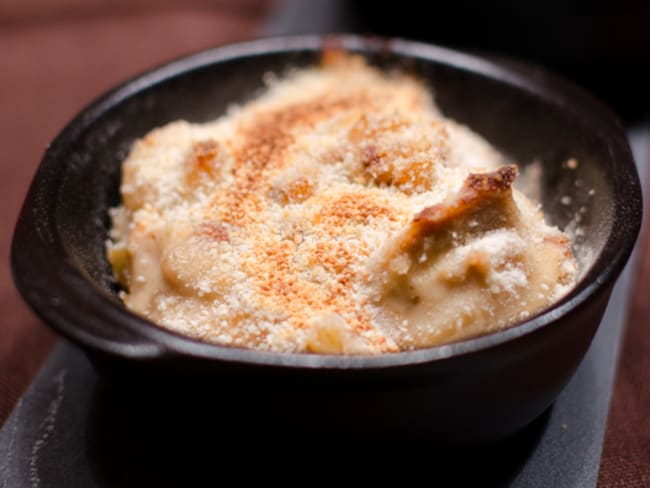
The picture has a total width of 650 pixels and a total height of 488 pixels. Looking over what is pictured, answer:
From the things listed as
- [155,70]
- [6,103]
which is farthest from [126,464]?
[6,103]

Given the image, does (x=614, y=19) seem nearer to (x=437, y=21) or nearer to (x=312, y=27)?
(x=437, y=21)

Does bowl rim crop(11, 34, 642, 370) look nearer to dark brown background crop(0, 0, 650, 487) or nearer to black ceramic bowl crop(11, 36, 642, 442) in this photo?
black ceramic bowl crop(11, 36, 642, 442)

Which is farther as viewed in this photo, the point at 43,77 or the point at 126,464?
the point at 43,77

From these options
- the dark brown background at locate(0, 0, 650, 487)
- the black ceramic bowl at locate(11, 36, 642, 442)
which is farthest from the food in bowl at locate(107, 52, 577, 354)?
the dark brown background at locate(0, 0, 650, 487)

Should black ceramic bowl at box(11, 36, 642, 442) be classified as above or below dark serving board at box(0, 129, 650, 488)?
above

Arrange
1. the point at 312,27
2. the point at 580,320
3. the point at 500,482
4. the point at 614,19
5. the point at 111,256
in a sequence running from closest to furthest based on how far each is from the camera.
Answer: the point at 580,320 < the point at 500,482 < the point at 111,256 < the point at 614,19 < the point at 312,27

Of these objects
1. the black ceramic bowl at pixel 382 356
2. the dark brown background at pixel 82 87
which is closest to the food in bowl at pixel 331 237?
the black ceramic bowl at pixel 382 356

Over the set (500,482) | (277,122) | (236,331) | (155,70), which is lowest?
(500,482)

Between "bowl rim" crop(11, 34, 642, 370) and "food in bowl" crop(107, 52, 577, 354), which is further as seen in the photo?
"food in bowl" crop(107, 52, 577, 354)
